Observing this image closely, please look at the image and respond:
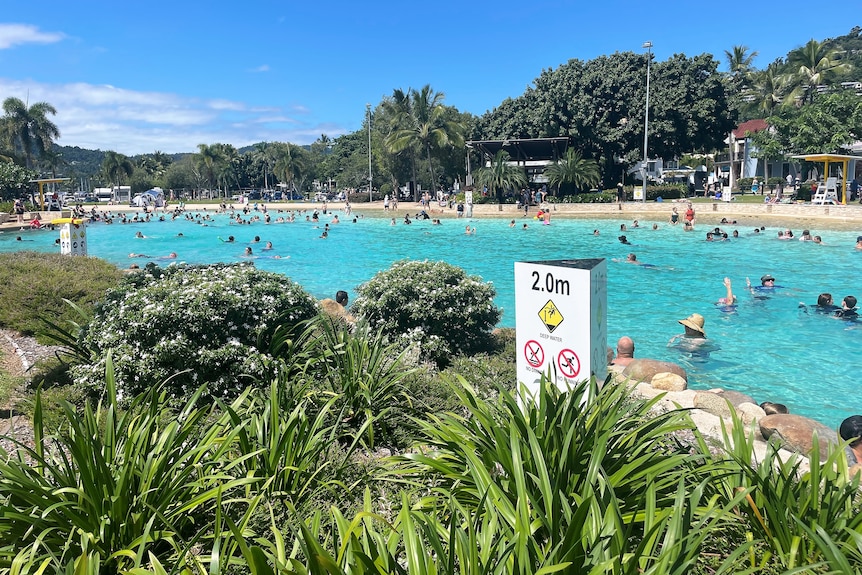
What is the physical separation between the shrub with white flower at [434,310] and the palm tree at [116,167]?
340ft

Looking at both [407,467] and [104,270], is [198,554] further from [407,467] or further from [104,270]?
[104,270]

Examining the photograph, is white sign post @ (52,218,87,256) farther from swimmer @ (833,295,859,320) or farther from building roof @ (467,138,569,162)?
building roof @ (467,138,569,162)

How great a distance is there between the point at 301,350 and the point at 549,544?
3.68 metres

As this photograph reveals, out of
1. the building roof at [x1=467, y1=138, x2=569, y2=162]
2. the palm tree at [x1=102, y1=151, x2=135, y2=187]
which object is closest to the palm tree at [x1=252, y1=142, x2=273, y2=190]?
the palm tree at [x1=102, y1=151, x2=135, y2=187]

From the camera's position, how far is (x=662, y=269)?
19.8 metres

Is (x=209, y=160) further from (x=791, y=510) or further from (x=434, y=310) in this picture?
(x=791, y=510)

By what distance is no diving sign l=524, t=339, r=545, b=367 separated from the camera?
4285 millimetres

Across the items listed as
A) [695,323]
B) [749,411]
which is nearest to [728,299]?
[695,323]

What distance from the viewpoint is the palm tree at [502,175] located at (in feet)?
149

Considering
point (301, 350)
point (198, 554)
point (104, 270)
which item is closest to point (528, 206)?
point (104, 270)

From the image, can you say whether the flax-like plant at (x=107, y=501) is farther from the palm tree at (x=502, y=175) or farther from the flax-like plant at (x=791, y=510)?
the palm tree at (x=502, y=175)

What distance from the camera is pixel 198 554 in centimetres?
308

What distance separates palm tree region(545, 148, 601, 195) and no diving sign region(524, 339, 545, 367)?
41258mm

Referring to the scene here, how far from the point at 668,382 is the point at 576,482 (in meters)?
4.72
